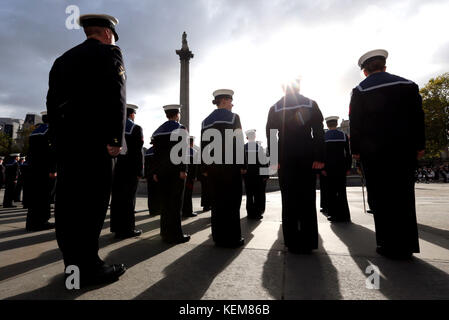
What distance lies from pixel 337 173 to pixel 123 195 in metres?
4.34

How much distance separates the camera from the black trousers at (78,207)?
2057mm

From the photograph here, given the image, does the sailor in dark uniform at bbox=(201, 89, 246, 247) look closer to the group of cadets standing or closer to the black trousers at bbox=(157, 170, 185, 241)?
the group of cadets standing

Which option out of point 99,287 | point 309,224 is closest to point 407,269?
point 309,224

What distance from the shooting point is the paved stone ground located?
182 centimetres

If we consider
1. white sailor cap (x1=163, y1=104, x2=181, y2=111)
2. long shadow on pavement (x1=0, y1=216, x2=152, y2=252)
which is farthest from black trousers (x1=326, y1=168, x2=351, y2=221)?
long shadow on pavement (x1=0, y1=216, x2=152, y2=252)

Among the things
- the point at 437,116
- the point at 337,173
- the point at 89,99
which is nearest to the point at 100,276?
the point at 89,99

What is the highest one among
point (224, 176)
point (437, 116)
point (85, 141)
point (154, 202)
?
point (437, 116)

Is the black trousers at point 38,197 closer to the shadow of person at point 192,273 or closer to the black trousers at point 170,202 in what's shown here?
the black trousers at point 170,202

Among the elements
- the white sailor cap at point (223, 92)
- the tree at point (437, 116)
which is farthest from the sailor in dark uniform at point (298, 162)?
the tree at point (437, 116)

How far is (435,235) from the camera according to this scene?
3.65 metres

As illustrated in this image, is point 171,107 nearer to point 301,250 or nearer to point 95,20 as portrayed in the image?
point 95,20

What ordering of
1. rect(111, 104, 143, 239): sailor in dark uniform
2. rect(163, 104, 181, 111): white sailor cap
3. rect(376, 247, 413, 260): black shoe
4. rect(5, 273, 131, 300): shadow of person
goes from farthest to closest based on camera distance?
rect(163, 104, 181, 111): white sailor cap < rect(111, 104, 143, 239): sailor in dark uniform < rect(376, 247, 413, 260): black shoe < rect(5, 273, 131, 300): shadow of person

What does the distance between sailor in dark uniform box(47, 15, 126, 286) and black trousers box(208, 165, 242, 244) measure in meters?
1.35
